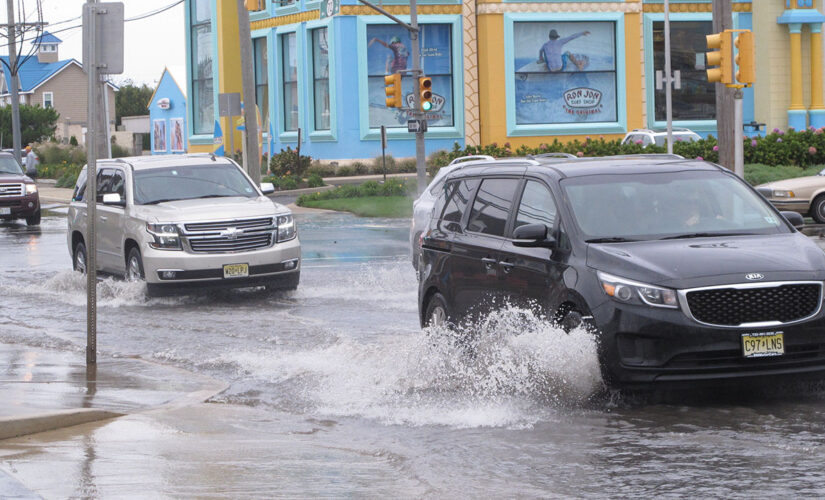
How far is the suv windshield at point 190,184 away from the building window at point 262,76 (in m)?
37.1

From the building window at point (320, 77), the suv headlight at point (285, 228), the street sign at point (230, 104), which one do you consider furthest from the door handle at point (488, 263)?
the building window at point (320, 77)

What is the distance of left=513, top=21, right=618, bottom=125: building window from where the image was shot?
164 feet

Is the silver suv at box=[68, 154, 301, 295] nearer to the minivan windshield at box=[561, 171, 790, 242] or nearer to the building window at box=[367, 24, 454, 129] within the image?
the minivan windshield at box=[561, 171, 790, 242]

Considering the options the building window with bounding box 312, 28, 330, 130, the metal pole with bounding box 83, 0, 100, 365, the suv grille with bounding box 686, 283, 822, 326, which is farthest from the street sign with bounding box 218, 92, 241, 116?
the suv grille with bounding box 686, 283, 822, 326

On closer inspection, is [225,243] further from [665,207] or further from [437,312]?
[665,207]

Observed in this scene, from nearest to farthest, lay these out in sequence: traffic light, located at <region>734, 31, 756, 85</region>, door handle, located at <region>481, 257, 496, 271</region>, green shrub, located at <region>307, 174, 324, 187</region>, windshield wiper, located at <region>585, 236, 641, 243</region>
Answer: windshield wiper, located at <region>585, 236, 641, 243</region>, door handle, located at <region>481, 257, 496, 271</region>, traffic light, located at <region>734, 31, 756, 85</region>, green shrub, located at <region>307, 174, 324, 187</region>

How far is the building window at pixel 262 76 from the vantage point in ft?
179

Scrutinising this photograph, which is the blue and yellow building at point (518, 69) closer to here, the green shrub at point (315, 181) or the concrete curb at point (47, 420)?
the green shrub at point (315, 181)

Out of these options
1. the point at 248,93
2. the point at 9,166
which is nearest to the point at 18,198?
the point at 9,166

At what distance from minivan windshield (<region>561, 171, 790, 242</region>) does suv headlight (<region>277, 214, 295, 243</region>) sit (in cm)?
756

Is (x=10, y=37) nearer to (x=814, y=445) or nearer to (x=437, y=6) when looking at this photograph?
(x=437, y=6)

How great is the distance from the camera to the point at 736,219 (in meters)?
9.36

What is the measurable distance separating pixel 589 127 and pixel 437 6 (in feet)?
25.0

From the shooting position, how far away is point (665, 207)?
9.35 meters
